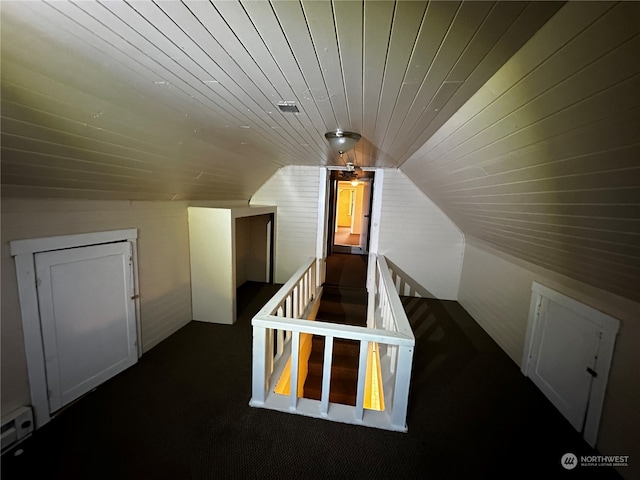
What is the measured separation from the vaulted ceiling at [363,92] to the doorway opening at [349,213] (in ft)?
12.6

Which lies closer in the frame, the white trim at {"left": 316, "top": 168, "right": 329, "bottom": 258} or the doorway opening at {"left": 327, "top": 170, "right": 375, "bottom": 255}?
the white trim at {"left": 316, "top": 168, "right": 329, "bottom": 258}

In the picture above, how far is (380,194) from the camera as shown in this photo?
14.4 feet

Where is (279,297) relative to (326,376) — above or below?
above

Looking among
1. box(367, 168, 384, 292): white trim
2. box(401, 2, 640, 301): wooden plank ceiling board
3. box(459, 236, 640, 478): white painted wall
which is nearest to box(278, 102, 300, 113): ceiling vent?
box(401, 2, 640, 301): wooden plank ceiling board

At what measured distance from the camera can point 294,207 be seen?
4562 millimetres

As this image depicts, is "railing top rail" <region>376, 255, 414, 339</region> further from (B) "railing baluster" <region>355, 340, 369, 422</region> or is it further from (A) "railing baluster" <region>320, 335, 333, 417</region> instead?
(A) "railing baluster" <region>320, 335, 333, 417</region>

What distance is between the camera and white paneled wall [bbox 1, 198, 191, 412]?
1.63m

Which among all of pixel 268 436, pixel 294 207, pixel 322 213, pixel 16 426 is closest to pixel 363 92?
pixel 268 436

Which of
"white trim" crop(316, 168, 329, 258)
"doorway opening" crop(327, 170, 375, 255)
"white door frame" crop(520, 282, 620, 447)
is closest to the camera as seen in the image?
"white door frame" crop(520, 282, 620, 447)

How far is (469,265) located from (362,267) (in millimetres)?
2316

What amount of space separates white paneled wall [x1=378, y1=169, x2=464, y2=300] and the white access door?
3.60 m

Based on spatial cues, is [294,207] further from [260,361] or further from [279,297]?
[260,361]

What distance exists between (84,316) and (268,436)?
1.72 meters

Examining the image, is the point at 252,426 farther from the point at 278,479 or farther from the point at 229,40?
the point at 229,40
